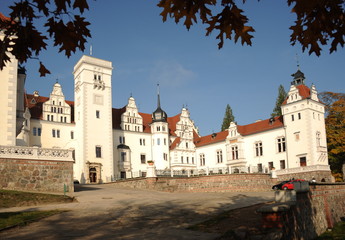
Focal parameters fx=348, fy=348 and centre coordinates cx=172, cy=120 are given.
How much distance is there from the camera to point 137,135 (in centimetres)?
5753

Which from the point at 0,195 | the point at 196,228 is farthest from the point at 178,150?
the point at 196,228

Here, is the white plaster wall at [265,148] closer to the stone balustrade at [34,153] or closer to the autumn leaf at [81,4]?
the stone balustrade at [34,153]

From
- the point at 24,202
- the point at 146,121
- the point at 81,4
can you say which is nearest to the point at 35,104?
the point at 146,121

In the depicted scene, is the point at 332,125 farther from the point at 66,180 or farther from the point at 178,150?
the point at 66,180

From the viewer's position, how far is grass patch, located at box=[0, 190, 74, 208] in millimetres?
16778

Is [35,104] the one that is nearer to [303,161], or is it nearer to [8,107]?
[8,107]

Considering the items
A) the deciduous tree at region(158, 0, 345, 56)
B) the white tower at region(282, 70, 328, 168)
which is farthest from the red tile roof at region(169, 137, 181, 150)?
the deciduous tree at region(158, 0, 345, 56)

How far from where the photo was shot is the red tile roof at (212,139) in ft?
193

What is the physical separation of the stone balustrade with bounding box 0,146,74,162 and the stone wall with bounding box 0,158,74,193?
0.64 ft

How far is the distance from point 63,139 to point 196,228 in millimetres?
42590

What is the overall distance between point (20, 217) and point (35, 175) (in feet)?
28.9

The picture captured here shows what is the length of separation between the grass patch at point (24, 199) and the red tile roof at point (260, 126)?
39.3 meters

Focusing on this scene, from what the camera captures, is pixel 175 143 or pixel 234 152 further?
pixel 175 143

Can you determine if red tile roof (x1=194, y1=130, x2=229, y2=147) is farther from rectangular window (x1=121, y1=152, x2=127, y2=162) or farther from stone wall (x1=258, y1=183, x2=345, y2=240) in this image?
stone wall (x1=258, y1=183, x2=345, y2=240)
